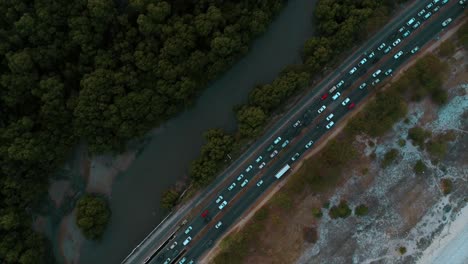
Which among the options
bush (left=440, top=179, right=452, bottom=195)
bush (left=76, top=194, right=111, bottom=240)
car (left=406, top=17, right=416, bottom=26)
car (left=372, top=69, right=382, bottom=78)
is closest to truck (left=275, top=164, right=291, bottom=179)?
car (left=372, top=69, right=382, bottom=78)

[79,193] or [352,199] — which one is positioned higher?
[79,193]

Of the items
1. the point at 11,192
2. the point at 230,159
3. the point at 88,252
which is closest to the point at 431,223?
the point at 230,159

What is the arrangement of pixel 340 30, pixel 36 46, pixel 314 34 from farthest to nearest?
pixel 314 34 < pixel 340 30 < pixel 36 46

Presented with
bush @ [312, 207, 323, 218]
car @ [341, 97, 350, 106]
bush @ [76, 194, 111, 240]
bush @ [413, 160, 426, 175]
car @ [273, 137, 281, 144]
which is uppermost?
bush @ [76, 194, 111, 240]

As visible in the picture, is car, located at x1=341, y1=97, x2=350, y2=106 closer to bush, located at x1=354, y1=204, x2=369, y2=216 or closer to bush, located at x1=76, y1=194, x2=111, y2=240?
bush, located at x1=354, y1=204, x2=369, y2=216

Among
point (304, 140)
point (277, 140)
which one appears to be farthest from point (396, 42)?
point (277, 140)

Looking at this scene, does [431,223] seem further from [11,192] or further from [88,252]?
[11,192]

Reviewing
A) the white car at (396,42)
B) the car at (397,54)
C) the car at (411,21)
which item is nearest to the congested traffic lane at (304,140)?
the car at (397,54)

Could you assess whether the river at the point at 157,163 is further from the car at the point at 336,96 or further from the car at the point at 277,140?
the car at the point at 336,96
